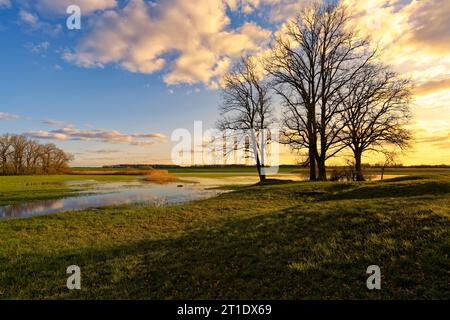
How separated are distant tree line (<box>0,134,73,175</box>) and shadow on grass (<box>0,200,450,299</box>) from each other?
103 metres

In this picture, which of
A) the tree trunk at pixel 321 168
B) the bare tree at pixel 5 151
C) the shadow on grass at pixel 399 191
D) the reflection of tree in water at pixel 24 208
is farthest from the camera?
the bare tree at pixel 5 151

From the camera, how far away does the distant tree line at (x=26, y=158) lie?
294 ft

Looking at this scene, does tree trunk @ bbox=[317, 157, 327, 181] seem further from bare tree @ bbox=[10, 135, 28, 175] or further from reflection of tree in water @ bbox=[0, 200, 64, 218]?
bare tree @ bbox=[10, 135, 28, 175]

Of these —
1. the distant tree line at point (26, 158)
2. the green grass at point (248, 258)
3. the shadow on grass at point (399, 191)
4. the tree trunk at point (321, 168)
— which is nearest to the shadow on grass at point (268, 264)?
the green grass at point (248, 258)

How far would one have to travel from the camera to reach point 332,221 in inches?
369

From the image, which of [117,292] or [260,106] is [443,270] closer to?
[117,292]

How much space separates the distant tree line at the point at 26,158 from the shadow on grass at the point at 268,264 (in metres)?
103

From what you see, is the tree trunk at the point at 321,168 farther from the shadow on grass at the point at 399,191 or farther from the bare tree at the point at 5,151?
the bare tree at the point at 5,151

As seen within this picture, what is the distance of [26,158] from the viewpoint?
93625 mm

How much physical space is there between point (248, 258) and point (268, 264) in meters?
0.77

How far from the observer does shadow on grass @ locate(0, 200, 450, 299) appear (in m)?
5.50

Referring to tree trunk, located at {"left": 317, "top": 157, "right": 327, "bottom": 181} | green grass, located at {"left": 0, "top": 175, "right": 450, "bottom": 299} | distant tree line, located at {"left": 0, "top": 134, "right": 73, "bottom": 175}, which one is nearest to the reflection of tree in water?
green grass, located at {"left": 0, "top": 175, "right": 450, "bottom": 299}

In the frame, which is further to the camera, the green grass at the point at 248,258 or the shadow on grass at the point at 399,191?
the shadow on grass at the point at 399,191

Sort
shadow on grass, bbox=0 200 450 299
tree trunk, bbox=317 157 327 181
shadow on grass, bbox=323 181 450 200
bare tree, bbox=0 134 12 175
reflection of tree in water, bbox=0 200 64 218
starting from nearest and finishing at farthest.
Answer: shadow on grass, bbox=0 200 450 299 → shadow on grass, bbox=323 181 450 200 → reflection of tree in water, bbox=0 200 64 218 → tree trunk, bbox=317 157 327 181 → bare tree, bbox=0 134 12 175
